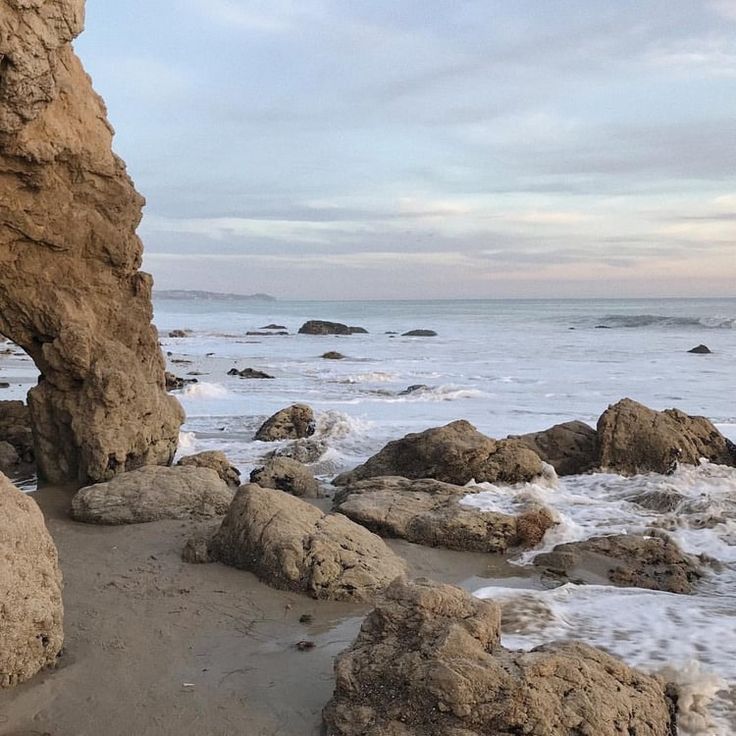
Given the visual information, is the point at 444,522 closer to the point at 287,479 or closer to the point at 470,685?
the point at 287,479

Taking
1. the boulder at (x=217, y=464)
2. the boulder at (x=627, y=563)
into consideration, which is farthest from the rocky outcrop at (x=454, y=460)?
the boulder at (x=627, y=563)

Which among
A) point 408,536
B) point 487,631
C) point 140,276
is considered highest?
point 140,276

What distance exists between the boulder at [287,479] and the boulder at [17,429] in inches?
133

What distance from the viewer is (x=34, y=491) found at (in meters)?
8.26

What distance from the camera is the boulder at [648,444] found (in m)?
10.2

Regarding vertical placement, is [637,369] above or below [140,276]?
below

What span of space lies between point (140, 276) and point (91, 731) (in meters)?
6.28

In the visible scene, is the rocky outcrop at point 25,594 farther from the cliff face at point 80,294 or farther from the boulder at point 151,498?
the cliff face at point 80,294

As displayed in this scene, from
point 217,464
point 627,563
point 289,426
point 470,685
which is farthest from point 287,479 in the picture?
point 470,685

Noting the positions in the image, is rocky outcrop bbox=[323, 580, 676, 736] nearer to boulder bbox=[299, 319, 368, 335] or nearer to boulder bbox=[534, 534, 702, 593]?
boulder bbox=[534, 534, 702, 593]

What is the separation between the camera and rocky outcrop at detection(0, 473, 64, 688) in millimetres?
3994

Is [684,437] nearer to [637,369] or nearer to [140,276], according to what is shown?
[140,276]

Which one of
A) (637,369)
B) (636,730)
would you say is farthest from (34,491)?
(637,369)

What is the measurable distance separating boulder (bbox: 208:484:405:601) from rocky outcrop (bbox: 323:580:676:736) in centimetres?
150
